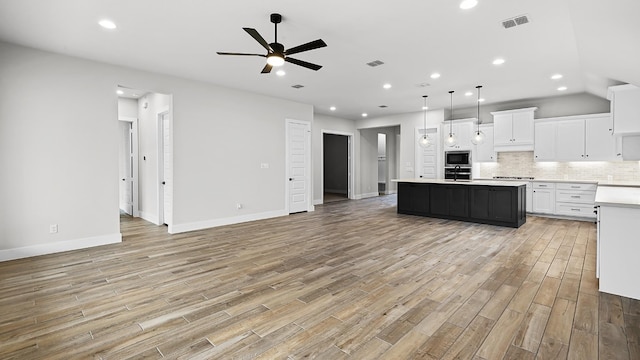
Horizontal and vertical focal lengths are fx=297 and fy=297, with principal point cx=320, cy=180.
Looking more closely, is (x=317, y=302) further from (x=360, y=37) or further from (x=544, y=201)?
(x=544, y=201)

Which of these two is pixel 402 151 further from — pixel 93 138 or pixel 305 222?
pixel 93 138

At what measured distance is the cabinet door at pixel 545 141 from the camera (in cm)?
697

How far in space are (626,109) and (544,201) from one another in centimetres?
278

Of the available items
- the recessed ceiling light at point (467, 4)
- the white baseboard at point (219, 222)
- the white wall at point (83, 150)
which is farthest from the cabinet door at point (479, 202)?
the white wall at point (83, 150)

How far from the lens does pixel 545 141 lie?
7078 mm

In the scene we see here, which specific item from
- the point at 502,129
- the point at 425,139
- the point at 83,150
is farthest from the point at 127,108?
the point at 502,129

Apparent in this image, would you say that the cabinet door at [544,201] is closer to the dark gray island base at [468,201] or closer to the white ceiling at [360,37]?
the dark gray island base at [468,201]

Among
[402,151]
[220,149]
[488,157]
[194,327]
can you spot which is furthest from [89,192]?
[488,157]

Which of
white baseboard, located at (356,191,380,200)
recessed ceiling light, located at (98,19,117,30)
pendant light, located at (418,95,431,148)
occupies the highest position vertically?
recessed ceiling light, located at (98,19,117,30)

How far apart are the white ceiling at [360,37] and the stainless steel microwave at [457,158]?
2.53 m

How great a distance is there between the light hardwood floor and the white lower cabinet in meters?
2.25

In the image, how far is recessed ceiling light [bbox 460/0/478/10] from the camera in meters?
3.01

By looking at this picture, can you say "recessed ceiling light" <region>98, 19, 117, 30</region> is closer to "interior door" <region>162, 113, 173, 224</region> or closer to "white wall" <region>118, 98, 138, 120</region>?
"interior door" <region>162, 113, 173, 224</region>

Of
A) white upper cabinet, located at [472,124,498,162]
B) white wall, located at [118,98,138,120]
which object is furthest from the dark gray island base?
white wall, located at [118,98,138,120]
